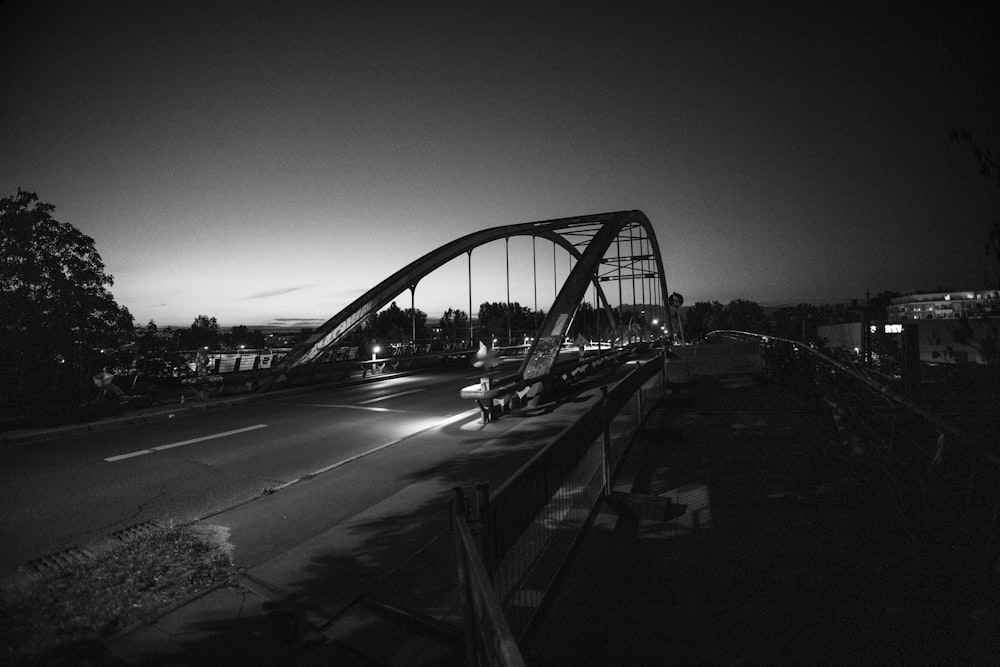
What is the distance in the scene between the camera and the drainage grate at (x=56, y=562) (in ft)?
13.8

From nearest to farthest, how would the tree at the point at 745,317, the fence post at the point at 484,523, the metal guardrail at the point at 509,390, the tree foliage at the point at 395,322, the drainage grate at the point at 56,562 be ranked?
1. the fence post at the point at 484,523
2. the drainage grate at the point at 56,562
3. the metal guardrail at the point at 509,390
4. the tree at the point at 745,317
5. the tree foliage at the point at 395,322

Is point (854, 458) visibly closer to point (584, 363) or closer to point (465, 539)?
point (465, 539)

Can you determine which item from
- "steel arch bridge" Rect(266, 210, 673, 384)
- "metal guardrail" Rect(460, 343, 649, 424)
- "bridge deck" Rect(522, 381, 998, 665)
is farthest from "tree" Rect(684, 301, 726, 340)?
"bridge deck" Rect(522, 381, 998, 665)

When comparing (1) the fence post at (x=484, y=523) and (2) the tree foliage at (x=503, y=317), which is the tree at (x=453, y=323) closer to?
(2) the tree foliage at (x=503, y=317)

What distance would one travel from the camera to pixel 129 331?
15836 mm

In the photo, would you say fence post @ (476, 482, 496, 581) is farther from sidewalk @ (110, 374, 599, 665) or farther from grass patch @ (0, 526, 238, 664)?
grass patch @ (0, 526, 238, 664)

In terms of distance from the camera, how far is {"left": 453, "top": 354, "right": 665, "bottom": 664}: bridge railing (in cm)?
221

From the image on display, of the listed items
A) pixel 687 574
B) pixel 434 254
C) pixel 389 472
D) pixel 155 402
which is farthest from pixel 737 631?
pixel 434 254

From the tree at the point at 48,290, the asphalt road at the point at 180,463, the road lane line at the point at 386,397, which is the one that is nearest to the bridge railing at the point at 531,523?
the asphalt road at the point at 180,463

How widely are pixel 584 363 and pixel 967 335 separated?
12.0 meters

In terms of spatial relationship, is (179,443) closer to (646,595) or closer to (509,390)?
(509,390)

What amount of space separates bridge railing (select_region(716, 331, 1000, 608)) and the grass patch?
517cm

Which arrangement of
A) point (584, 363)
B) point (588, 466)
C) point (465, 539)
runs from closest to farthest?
point (465, 539) → point (588, 466) → point (584, 363)

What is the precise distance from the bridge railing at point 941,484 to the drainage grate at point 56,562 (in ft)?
21.7
